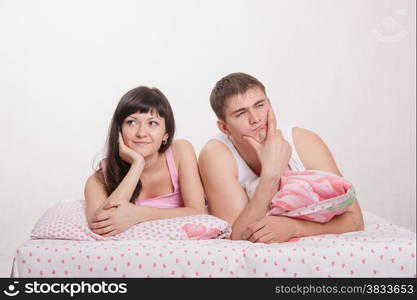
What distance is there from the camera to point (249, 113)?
1.86 meters

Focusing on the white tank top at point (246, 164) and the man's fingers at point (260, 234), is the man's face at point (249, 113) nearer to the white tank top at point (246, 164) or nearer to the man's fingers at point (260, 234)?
the white tank top at point (246, 164)

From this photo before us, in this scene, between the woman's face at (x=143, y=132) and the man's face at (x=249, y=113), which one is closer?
the man's face at (x=249, y=113)

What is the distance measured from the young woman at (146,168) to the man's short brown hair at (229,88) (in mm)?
225

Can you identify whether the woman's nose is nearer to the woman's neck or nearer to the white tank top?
the woman's neck

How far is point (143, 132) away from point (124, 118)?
4.5 inches

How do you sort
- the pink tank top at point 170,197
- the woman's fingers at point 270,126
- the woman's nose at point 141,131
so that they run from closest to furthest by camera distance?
the woman's fingers at point 270,126 → the woman's nose at point 141,131 → the pink tank top at point 170,197

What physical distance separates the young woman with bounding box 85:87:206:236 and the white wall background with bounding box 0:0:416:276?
1.52 m

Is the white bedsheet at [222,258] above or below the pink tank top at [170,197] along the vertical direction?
below

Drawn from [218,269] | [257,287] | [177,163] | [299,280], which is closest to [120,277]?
[218,269]

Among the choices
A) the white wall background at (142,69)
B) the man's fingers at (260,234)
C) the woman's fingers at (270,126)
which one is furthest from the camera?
the white wall background at (142,69)

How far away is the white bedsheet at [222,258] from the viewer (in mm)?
1383

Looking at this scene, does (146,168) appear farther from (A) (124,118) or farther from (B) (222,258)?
(B) (222,258)

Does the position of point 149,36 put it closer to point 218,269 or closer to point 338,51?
point 338,51

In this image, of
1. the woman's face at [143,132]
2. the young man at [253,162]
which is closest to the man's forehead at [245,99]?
the young man at [253,162]
